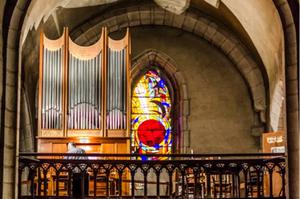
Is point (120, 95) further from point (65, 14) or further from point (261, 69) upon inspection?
point (261, 69)

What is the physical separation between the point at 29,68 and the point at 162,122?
3.74 meters

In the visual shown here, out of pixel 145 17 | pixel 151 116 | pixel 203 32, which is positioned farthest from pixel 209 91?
pixel 145 17

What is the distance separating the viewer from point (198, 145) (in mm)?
18641

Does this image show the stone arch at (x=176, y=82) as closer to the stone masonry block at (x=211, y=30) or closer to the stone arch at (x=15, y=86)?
the stone masonry block at (x=211, y=30)

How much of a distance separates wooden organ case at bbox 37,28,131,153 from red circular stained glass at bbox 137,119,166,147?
9.80 feet

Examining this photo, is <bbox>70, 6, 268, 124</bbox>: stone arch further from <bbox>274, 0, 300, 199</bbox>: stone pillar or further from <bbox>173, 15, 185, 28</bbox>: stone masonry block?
<bbox>274, 0, 300, 199</bbox>: stone pillar

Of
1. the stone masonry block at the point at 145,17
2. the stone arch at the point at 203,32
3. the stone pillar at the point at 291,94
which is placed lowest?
the stone pillar at the point at 291,94

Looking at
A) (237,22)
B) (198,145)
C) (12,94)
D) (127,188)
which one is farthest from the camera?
(198,145)

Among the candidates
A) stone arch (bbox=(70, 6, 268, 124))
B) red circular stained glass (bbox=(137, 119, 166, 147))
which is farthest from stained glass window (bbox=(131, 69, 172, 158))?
stone arch (bbox=(70, 6, 268, 124))

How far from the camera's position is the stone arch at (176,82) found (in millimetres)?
18734

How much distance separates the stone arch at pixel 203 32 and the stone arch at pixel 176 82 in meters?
0.86

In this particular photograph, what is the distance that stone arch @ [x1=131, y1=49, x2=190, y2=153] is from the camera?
1873 centimetres

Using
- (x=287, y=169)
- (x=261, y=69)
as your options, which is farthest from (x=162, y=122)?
(x=287, y=169)

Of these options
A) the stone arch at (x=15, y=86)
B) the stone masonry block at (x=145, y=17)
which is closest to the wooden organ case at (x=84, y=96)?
the stone masonry block at (x=145, y=17)
